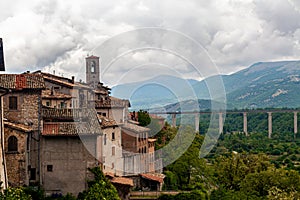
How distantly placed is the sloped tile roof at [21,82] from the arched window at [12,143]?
2697 mm

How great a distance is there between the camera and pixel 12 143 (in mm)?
26297

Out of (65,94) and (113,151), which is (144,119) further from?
(113,151)

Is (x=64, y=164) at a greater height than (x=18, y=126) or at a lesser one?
lesser

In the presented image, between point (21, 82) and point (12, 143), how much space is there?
3.39m

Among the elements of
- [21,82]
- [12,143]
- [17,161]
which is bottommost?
[17,161]

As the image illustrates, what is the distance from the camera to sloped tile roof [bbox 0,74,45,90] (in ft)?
88.9

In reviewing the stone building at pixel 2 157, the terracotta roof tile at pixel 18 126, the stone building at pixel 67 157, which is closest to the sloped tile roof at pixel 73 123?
the stone building at pixel 67 157

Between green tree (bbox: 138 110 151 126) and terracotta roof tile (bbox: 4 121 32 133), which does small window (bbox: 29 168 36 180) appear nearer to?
terracotta roof tile (bbox: 4 121 32 133)

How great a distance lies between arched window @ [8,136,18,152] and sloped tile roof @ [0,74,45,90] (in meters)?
2.70

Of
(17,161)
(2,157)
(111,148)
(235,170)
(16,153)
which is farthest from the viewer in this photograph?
(235,170)

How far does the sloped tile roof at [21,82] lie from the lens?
88.9 ft

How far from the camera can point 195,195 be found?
30234 mm

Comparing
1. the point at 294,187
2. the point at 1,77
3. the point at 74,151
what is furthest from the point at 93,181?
the point at 294,187

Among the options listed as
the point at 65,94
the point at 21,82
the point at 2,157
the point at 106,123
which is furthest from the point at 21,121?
the point at 65,94
